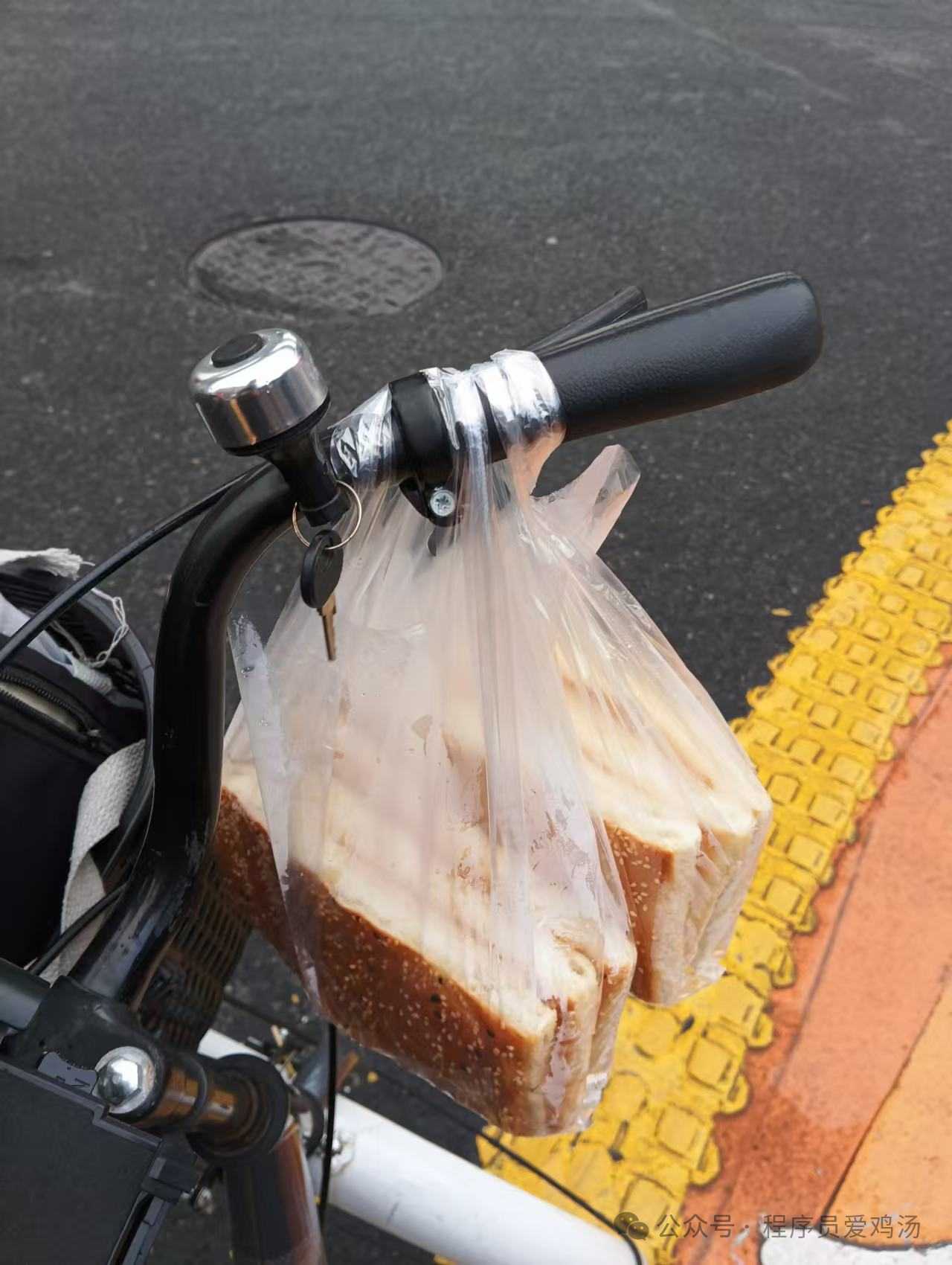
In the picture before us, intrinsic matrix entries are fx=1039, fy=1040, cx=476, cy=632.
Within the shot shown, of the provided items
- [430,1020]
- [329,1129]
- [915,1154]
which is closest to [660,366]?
[430,1020]

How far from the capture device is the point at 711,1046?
72.7 inches

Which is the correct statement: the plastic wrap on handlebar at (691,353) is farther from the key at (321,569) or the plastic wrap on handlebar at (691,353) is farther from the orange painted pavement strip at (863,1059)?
the orange painted pavement strip at (863,1059)

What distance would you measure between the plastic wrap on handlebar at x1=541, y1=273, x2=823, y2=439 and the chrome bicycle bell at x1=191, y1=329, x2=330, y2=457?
151 mm

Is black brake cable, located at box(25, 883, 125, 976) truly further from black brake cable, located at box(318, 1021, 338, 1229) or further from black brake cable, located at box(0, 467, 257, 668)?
black brake cable, located at box(318, 1021, 338, 1229)

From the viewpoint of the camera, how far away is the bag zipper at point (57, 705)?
0.85 meters

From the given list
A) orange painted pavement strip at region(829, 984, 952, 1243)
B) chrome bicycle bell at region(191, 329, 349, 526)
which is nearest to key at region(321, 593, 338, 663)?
chrome bicycle bell at region(191, 329, 349, 526)

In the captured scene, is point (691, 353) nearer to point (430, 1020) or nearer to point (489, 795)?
point (489, 795)

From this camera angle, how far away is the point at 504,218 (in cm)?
411

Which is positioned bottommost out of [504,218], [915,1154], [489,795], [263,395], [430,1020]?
[915,1154]

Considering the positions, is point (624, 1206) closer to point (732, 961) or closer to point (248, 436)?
point (732, 961)

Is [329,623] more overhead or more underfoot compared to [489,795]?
more overhead

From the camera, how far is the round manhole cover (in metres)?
3.61

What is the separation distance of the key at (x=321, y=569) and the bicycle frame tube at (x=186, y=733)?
0.10 ft

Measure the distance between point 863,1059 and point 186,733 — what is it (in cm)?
158
